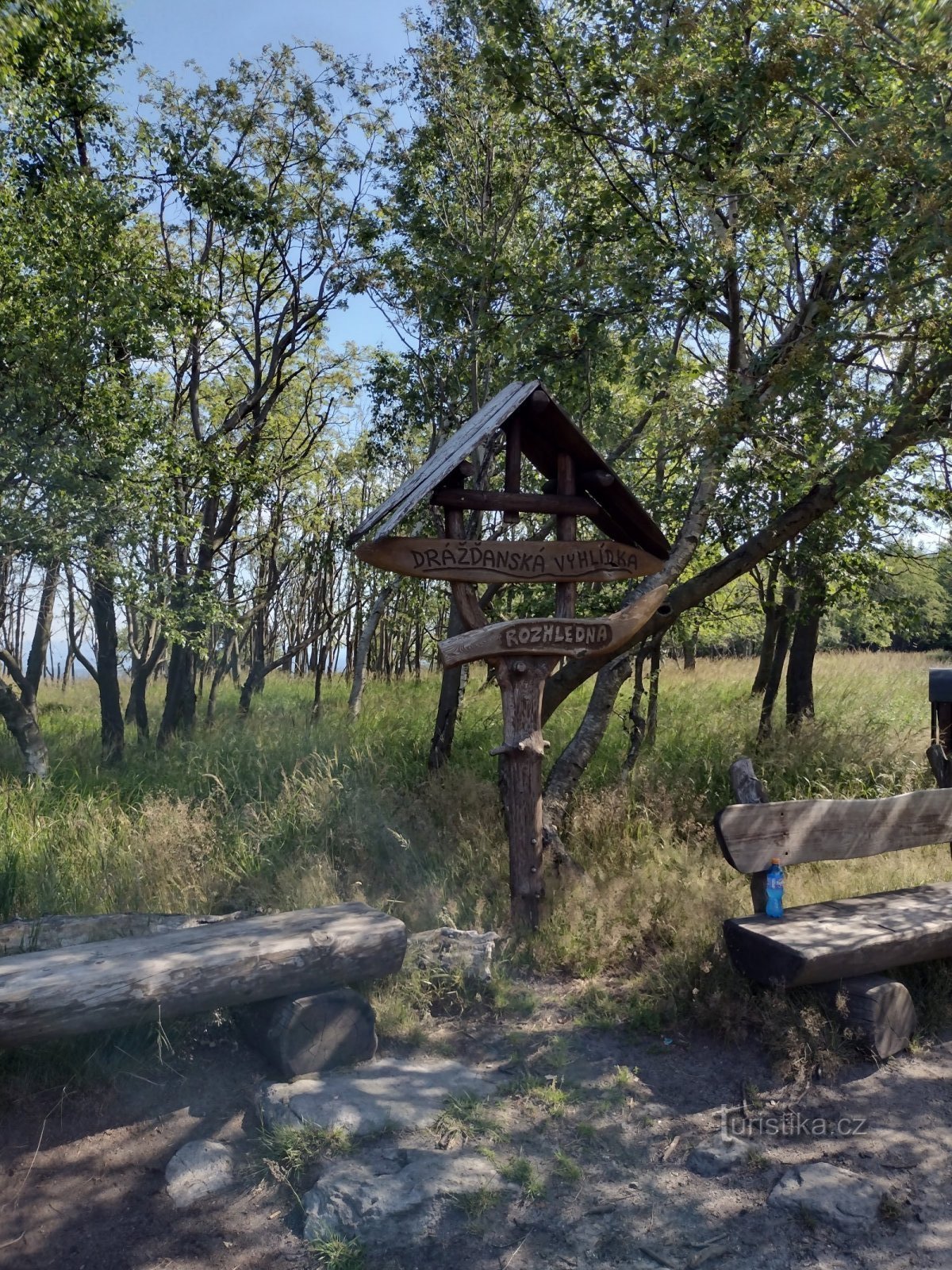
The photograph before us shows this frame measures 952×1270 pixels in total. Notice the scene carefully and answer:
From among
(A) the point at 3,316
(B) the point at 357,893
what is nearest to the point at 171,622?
(A) the point at 3,316

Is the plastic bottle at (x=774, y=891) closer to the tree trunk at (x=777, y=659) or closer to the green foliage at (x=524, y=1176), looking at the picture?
the green foliage at (x=524, y=1176)

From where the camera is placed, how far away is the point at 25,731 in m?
9.25

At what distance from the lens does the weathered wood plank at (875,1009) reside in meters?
4.55

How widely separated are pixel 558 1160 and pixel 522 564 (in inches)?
129

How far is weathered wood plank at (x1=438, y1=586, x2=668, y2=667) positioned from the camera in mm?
5590

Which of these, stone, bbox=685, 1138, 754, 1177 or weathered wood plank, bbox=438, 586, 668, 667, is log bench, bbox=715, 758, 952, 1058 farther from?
weathered wood plank, bbox=438, 586, 668, 667

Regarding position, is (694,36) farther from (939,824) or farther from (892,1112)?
(892,1112)

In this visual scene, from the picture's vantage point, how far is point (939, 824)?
5.89m

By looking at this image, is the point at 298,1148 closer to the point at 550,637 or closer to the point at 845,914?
the point at 845,914

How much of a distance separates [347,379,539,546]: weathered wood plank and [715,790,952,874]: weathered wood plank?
2374 millimetres

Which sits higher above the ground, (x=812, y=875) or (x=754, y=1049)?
(x=812, y=875)

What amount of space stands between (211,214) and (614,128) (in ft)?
18.7

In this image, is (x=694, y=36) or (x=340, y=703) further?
(x=340, y=703)

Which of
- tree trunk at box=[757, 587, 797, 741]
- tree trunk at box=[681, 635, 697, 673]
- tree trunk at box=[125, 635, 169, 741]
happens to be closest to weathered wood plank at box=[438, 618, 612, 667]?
tree trunk at box=[757, 587, 797, 741]
